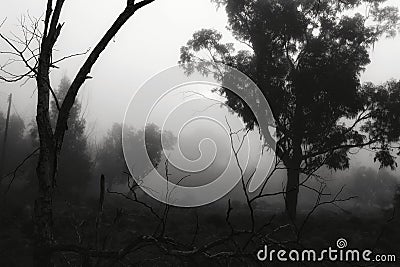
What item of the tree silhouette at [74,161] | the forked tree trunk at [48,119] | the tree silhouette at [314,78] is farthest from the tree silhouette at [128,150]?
the forked tree trunk at [48,119]

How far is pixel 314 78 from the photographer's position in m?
16.6

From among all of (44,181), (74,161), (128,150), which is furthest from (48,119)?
(128,150)

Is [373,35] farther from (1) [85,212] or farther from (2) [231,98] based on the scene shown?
(1) [85,212]

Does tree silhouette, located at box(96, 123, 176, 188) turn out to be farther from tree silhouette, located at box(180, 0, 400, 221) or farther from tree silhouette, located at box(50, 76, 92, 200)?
tree silhouette, located at box(180, 0, 400, 221)

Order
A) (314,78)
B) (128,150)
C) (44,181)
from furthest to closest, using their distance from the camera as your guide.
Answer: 1. (128,150)
2. (314,78)
3. (44,181)

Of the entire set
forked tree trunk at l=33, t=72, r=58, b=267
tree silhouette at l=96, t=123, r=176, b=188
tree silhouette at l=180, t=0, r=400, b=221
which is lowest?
forked tree trunk at l=33, t=72, r=58, b=267

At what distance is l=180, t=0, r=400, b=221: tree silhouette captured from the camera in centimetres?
1677

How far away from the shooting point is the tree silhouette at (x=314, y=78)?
55.0ft

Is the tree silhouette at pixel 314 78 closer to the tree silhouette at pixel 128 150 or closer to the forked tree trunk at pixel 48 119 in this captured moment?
the forked tree trunk at pixel 48 119

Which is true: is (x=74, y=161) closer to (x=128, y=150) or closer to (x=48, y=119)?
(x=128, y=150)

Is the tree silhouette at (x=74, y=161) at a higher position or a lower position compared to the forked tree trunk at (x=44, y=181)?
higher

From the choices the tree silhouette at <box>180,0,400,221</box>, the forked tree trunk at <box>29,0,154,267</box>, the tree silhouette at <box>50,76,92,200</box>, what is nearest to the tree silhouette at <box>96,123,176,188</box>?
the tree silhouette at <box>50,76,92,200</box>

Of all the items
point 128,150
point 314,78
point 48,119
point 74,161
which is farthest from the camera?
point 128,150

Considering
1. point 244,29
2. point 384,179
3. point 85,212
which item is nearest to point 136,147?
point 85,212
